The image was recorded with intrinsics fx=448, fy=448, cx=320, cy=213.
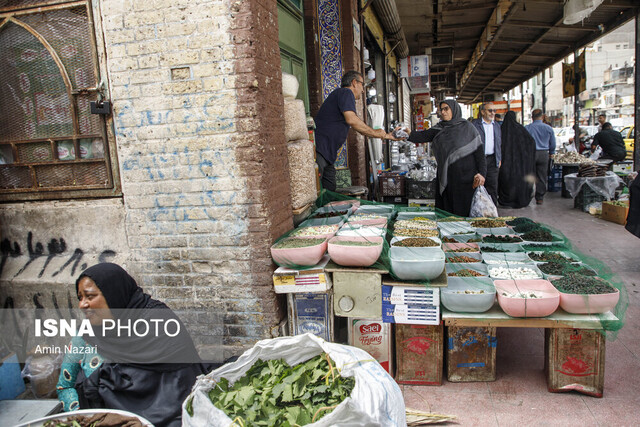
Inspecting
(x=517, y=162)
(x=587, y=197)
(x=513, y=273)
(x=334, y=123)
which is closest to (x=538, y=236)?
(x=513, y=273)

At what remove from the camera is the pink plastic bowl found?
2947mm

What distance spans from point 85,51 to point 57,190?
4.05 ft

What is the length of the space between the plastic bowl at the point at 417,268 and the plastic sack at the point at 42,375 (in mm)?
2831

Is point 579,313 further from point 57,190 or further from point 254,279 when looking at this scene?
point 57,190

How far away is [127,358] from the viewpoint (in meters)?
2.63

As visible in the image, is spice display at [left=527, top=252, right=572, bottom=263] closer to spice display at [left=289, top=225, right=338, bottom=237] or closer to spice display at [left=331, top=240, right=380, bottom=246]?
spice display at [left=331, top=240, right=380, bottom=246]

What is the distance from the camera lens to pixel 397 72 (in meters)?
15.1

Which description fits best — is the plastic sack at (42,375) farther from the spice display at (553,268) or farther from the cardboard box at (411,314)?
the spice display at (553,268)

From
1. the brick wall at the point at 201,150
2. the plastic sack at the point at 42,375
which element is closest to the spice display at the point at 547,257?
the brick wall at the point at 201,150

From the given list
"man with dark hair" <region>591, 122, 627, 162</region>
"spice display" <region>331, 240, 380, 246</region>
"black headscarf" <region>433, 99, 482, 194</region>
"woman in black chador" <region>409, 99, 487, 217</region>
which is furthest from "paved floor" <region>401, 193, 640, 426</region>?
"man with dark hair" <region>591, 122, 627, 162</region>

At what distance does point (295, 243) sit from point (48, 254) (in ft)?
7.51

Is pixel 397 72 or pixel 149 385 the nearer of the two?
pixel 149 385

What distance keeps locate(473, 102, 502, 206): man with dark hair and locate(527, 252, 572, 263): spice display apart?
13.5 feet

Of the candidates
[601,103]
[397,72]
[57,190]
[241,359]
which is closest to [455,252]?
→ [241,359]
